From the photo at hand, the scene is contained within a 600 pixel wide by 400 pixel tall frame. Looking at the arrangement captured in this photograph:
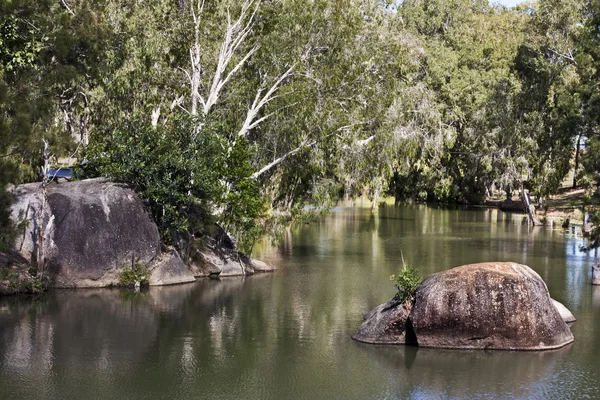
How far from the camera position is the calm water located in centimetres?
2255

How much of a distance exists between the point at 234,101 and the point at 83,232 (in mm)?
13269

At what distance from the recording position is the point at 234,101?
45.1 metres

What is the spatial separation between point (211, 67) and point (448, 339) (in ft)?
82.7

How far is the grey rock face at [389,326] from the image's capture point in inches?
1033

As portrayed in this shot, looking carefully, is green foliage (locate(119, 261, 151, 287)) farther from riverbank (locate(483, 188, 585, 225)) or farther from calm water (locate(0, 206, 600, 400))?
riverbank (locate(483, 188, 585, 225))

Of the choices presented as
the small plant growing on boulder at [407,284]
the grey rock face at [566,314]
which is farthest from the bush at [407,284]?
the grey rock face at [566,314]

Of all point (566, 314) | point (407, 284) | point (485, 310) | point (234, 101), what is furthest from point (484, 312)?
point (234, 101)

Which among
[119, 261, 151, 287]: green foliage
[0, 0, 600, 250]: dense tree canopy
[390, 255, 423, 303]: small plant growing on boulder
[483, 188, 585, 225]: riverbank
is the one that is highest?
[0, 0, 600, 250]: dense tree canopy

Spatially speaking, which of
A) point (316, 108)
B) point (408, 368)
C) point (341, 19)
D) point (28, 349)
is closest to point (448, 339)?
point (408, 368)

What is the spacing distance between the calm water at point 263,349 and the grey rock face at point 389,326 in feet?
1.41

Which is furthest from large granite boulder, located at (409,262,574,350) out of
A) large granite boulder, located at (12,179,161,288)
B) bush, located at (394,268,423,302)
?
large granite boulder, located at (12,179,161,288)

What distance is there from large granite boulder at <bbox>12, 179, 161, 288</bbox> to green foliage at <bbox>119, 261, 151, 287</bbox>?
22 cm

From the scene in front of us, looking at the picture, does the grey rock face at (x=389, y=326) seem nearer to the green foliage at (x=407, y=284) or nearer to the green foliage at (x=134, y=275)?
the green foliage at (x=407, y=284)

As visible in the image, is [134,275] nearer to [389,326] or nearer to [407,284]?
[389,326]
